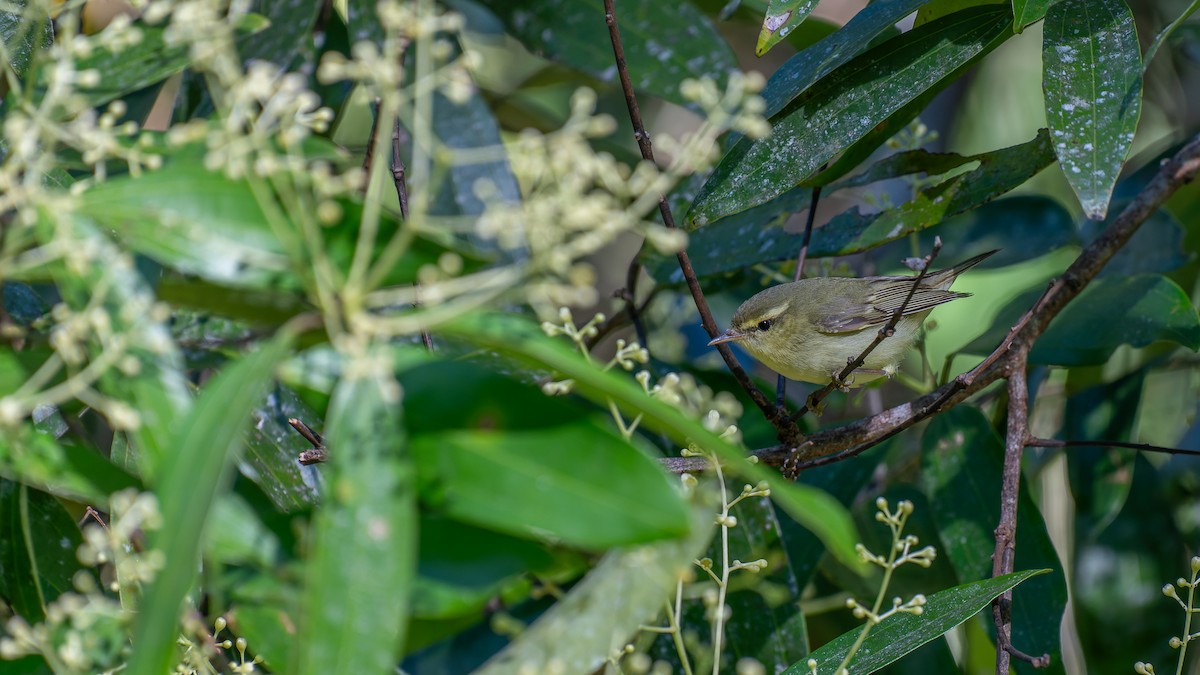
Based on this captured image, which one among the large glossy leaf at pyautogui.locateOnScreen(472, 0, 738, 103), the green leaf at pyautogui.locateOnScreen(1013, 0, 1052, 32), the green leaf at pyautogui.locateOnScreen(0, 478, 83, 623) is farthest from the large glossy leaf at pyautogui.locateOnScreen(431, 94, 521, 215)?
the green leaf at pyautogui.locateOnScreen(1013, 0, 1052, 32)

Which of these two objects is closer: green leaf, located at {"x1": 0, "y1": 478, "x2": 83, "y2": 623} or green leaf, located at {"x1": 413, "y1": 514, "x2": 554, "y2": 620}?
green leaf, located at {"x1": 413, "y1": 514, "x2": 554, "y2": 620}

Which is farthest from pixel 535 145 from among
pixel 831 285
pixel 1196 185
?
pixel 1196 185

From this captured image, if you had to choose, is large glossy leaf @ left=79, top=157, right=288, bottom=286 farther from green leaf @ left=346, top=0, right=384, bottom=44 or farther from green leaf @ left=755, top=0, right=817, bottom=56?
green leaf @ left=346, top=0, right=384, bottom=44

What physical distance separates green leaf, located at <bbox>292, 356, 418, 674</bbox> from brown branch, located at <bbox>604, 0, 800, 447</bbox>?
2.97 ft

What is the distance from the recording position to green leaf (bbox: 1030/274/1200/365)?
7.35ft

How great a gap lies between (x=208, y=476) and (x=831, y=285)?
237 cm

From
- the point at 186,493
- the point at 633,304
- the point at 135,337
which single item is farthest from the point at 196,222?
the point at 633,304

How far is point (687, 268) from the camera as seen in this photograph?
6.02 ft

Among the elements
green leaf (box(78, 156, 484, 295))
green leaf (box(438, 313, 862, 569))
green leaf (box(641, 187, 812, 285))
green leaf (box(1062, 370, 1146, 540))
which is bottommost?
green leaf (box(1062, 370, 1146, 540))

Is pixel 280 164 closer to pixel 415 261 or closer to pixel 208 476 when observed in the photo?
pixel 415 261

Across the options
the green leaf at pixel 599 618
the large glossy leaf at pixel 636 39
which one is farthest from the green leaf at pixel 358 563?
the large glossy leaf at pixel 636 39

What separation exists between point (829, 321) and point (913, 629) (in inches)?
57.8

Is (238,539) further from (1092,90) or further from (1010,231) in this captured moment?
(1010,231)

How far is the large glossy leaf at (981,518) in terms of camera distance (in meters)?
2.12
